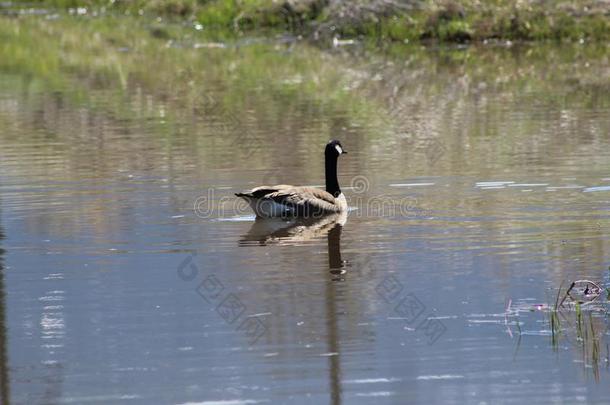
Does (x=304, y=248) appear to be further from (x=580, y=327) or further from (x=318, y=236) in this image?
(x=580, y=327)

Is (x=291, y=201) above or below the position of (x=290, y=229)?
above

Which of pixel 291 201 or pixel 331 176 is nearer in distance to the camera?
pixel 291 201

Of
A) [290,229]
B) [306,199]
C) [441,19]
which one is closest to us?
[290,229]

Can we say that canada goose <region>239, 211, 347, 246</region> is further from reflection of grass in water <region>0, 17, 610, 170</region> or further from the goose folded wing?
reflection of grass in water <region>0, 17, 610, 170</region>

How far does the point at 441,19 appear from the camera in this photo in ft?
152

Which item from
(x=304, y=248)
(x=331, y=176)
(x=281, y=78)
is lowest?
(x=281, y=78)

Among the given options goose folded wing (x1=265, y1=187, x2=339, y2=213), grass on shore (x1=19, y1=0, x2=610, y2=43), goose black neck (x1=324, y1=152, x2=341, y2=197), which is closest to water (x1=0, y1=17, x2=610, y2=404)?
goose folded wing (x1=265, y1=187, x2=339, y2=213)

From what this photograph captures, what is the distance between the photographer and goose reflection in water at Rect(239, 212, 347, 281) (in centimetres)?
1596

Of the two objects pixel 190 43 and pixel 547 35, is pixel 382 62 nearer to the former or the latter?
pixel 547 35

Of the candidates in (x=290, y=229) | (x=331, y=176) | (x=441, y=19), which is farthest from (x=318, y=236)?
(x=441, y=19)

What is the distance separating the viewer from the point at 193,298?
13.0 meters

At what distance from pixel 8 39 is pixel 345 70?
16.8 metres

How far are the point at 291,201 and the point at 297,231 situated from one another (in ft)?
1.86

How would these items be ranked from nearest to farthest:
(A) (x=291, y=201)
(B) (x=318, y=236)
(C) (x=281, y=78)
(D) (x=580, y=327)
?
(D) (x=580, y=327)
(B) (x=318, y=236)
(A) (x=291, y=201)
(C) (x=281, y=78)
